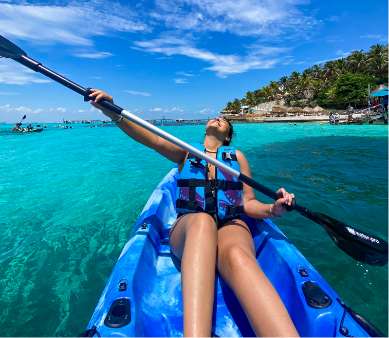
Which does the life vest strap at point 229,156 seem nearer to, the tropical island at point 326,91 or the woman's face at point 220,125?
the woman's face at point 220,125

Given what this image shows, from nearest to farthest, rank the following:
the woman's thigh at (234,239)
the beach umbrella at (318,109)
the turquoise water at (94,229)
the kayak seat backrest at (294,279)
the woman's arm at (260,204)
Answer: the kayak seat backrest at (294,279)
the woman's thigh at (234,239)
the woman's arm at (260,204)
the turquoise water at (94,229)
the beach umbrella at (318,109)

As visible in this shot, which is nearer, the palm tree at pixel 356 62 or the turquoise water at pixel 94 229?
the turquoise water at pixel 94 229

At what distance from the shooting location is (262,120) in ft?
188

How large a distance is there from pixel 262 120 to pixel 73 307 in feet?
185

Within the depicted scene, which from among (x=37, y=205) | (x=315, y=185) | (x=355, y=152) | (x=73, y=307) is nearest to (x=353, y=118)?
(x=355, y=152)

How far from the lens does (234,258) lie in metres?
2.39

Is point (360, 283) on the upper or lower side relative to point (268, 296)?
lower

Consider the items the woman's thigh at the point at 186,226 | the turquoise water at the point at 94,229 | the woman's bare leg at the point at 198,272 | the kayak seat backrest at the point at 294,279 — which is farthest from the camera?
the turquoise water at the point at 94,229

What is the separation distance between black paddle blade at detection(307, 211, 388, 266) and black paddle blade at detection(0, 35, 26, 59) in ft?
11.2

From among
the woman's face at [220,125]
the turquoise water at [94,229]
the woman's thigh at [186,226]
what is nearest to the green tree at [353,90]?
the turquoise water at [94,229]

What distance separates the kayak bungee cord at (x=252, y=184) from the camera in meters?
2.97

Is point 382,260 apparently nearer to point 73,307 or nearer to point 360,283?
point 360,283

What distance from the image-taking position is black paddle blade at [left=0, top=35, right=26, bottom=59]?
309cm

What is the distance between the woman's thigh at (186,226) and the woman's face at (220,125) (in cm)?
114
